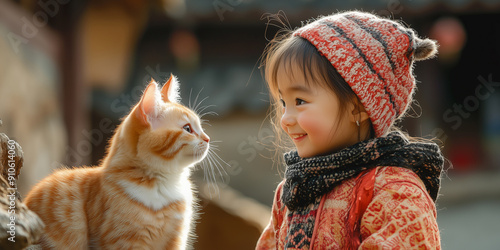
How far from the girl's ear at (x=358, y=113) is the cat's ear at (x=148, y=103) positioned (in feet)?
2.09

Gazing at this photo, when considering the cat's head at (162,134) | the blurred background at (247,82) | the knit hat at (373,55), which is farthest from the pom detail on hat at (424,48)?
the blurred background at (247,82)

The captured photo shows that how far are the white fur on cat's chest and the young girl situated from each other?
1.18ft

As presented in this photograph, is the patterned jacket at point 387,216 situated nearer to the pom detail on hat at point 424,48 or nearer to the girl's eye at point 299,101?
the girl's eye at point 299,101

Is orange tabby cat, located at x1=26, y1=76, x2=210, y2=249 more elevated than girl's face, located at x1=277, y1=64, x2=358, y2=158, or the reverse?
girl's face, located at x1=277, y1=64, x2=358, y2=158

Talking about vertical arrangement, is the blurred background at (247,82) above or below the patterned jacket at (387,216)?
above

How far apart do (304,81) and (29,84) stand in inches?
86.0

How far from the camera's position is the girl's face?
1596mm

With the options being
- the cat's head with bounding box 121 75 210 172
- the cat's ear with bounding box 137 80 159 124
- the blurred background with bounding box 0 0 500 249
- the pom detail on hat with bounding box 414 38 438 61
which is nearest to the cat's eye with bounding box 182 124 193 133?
the cat's head with bounding box 121 75 210 172

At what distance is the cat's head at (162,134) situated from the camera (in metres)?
1.51

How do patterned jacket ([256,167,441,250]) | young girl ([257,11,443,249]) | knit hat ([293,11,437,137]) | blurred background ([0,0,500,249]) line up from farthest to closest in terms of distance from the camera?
blurred background ([0,0,500,249]) < knit hat ([293,11,437,137]) < young girl ([257,11,443,249]) < patterned jacket ([256,167,441,250])

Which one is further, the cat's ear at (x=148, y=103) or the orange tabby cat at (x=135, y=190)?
the cat's ear at (x=148, y=103)

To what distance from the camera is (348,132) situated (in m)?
1.67

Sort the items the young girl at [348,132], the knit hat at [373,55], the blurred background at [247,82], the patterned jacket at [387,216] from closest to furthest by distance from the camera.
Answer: the patterned jacket at [387,216], the young girl at [348,132], the knit hat at [373,55], the blurred background at [247,82]

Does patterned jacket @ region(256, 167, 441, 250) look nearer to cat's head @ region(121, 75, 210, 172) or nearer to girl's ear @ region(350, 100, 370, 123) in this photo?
girl's ear @ region(350, 100, 370, 123)
